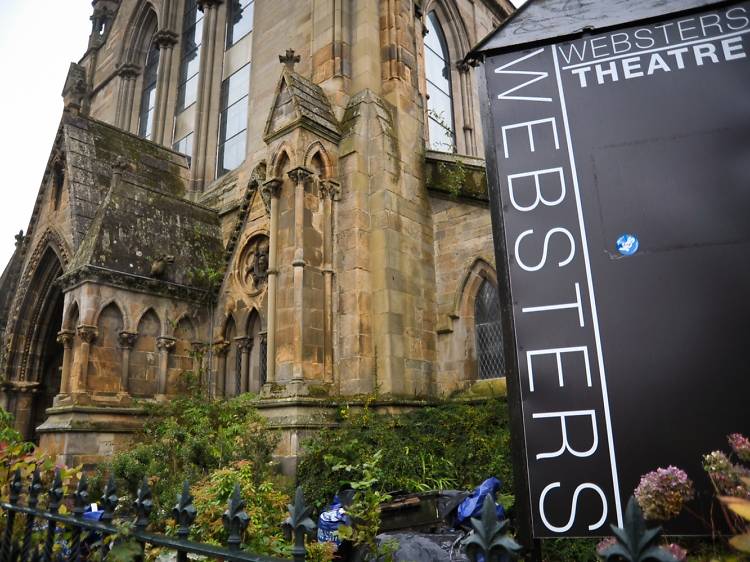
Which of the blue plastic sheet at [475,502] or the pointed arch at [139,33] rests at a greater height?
the pointed arch at [139,33]

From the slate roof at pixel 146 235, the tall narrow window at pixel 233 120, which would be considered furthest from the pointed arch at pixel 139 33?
the slate roof at pixel 146 235

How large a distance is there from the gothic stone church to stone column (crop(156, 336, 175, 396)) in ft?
0.12

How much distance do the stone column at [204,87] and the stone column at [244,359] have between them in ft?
18.1

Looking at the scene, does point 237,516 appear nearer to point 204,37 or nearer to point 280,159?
point 280,159

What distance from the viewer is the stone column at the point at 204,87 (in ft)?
48.6

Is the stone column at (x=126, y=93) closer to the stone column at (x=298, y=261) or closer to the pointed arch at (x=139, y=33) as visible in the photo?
the pointed arch at (x=139, y=33)

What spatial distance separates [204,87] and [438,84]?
640cm

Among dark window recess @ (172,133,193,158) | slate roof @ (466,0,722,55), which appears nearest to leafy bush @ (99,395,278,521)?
slate roof @ (466,0,722,55)

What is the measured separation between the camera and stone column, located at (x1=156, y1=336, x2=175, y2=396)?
10.4 metres

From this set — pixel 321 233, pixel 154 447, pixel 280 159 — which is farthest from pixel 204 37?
pixel 154 447

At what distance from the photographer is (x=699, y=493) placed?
2.74m

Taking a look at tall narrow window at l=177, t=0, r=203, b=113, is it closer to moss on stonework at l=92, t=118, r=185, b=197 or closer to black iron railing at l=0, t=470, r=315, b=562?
moss on stonework at l=92, t=118, r=185, b=197

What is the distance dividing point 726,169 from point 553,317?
1.27 metres

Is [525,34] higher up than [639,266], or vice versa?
[525,34]
